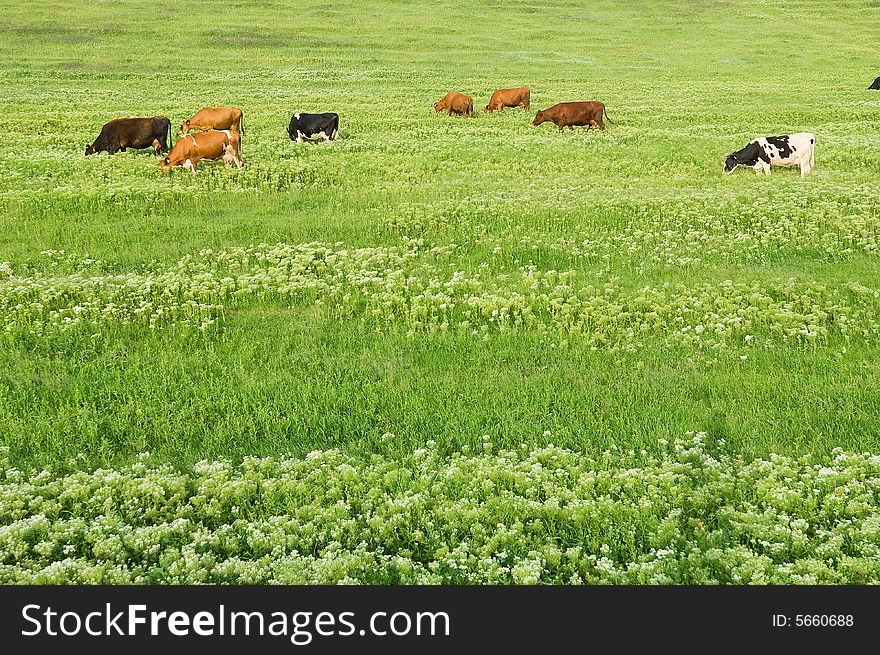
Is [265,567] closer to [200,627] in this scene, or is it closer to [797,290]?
[200,627]

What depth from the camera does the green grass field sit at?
8281 mm

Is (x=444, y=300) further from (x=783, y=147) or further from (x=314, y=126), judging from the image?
(x=314, y=126)

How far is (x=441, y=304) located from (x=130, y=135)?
20670mm

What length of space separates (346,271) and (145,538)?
27.0 feet

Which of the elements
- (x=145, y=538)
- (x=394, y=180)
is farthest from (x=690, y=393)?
(x=394, y=180)

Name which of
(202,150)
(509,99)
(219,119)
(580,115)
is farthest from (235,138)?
(509,99)

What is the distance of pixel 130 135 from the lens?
91.7 feet

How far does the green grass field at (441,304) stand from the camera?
8281 mm

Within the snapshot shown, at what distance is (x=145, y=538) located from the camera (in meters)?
6.64

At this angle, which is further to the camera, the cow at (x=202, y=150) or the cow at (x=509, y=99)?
the cow at (x=509, y=99)

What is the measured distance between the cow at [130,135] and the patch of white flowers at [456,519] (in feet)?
74.5

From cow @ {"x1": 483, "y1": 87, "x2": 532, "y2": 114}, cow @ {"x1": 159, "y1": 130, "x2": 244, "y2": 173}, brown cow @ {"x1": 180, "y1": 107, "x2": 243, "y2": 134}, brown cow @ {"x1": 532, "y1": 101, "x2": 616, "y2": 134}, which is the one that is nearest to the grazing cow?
cow @ {"x1": 483, "y1": 87, "x2": 532, "y2": 114}

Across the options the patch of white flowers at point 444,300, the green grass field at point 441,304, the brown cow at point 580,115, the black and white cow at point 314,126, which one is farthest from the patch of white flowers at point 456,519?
the brown cow at point 580,115

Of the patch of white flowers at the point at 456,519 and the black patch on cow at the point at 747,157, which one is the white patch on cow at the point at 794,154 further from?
the patch of white flowers at the point at 456,519
